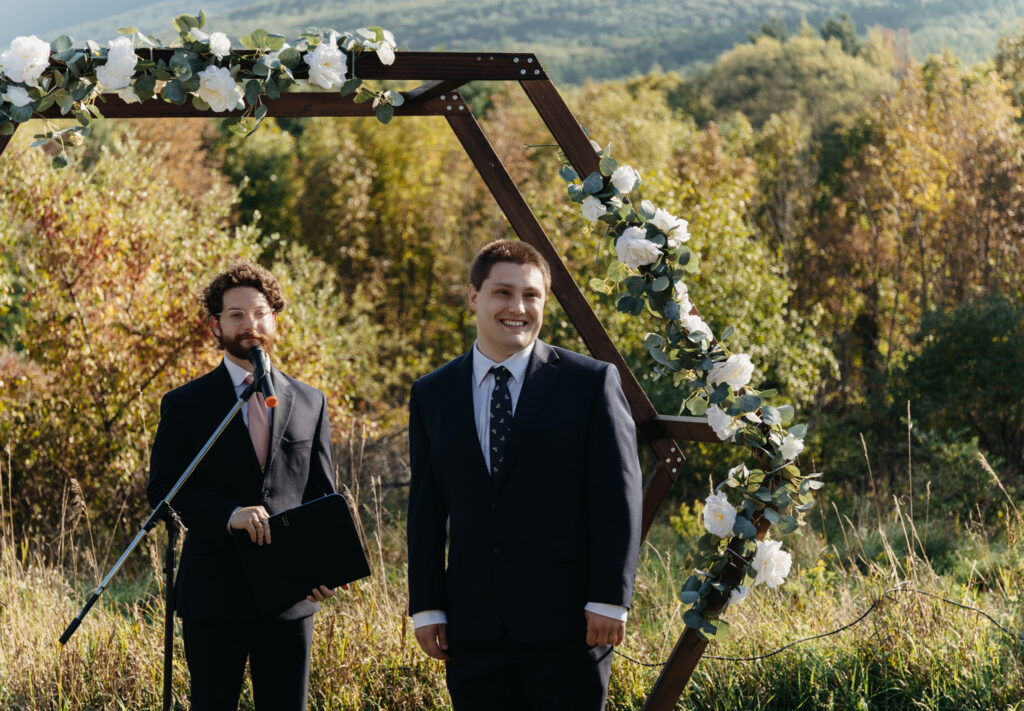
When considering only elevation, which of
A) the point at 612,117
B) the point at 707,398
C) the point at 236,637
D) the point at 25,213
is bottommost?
the point at 236,637

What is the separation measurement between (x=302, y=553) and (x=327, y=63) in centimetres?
148

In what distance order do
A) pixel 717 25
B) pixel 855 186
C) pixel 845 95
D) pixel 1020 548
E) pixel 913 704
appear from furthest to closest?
pixel 717 25
pixel 845 95
pixel 855 186
pixel 1020 548
pixel 913 704

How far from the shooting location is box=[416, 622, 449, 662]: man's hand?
2.58m

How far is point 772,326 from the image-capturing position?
14508 millimetres

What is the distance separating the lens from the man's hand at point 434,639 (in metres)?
2.58

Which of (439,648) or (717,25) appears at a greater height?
(717,25)

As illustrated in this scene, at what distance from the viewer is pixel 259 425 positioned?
3.06 meters

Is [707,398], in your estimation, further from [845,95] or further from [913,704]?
[845,95]

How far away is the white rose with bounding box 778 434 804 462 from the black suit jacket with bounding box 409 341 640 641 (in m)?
0.70

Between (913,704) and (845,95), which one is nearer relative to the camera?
(913,704)

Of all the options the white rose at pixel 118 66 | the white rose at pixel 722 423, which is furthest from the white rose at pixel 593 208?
the white rose at pixel 118 66

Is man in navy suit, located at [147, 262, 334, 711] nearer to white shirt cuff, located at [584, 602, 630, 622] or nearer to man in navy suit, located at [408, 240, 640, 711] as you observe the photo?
man in navy suit, located at [408, 240, 640, 711]

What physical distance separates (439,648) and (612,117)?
26.1 metres

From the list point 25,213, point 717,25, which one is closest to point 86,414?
point 25,213
